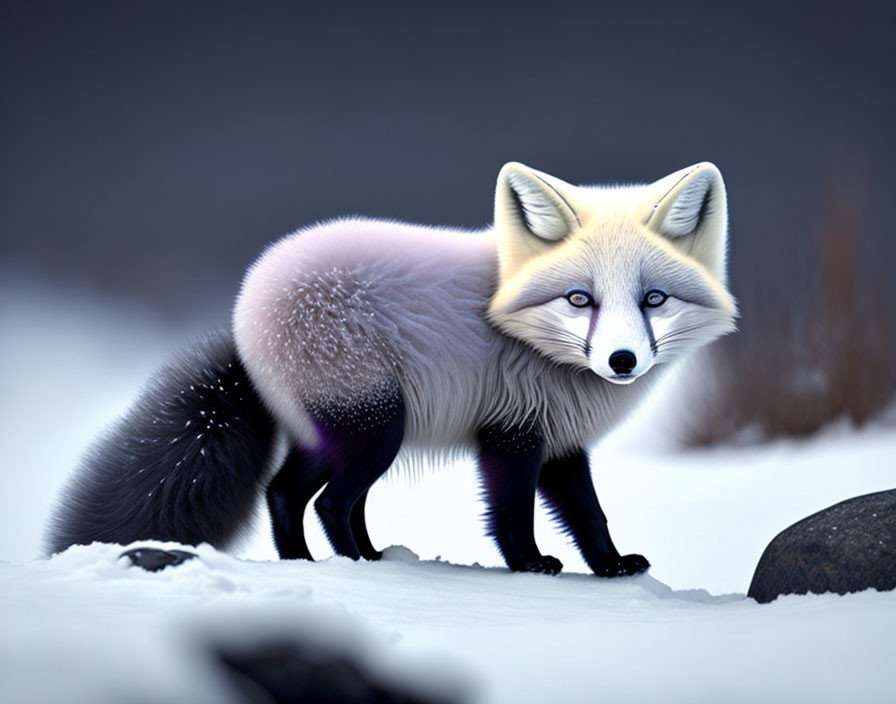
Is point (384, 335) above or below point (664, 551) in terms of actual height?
above

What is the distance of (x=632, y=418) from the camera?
261cm

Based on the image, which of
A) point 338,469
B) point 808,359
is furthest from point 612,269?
point 808,359

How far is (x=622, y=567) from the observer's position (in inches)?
100

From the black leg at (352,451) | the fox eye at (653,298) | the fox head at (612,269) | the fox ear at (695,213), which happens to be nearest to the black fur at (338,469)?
the black leg at (352,451)

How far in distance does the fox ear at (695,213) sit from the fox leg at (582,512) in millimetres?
551

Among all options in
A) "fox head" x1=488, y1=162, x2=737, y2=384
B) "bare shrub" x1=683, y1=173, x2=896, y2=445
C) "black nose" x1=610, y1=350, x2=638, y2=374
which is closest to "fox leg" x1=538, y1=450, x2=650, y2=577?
"fox head" x1=488, y1=162, x2=737, y2=384

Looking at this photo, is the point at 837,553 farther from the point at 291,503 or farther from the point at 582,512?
the point at 291,503

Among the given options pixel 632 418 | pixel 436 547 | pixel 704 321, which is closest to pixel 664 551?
pixel 436 547

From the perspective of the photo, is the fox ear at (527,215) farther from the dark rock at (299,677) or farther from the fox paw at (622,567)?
the dark rock at (299,677)

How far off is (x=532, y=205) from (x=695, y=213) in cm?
36

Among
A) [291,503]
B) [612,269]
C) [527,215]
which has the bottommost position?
[291,503]

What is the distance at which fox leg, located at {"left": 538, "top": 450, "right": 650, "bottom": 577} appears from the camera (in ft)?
8.41

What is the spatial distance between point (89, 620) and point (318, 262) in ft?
3.47

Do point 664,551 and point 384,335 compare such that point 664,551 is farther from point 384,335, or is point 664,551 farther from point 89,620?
point 89,620
